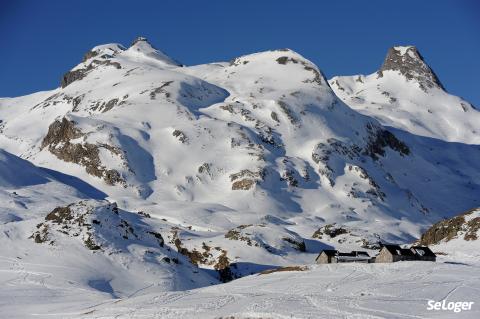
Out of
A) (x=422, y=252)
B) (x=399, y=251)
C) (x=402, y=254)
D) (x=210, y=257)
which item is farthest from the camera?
(x=210, y=257)

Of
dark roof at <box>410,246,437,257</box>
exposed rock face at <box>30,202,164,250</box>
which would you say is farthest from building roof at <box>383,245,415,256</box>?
exposed rock face at <box>30,202,164,250</box>

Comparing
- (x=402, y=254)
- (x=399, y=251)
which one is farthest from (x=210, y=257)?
(x=402, y=254)

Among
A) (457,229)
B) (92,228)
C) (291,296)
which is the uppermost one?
(92,228)

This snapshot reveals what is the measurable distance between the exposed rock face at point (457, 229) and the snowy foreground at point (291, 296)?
40399 mm

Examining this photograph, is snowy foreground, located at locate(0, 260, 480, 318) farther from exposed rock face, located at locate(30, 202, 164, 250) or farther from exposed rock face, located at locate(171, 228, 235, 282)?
exposed rock face, located at locate(171, 228, 235, 282)

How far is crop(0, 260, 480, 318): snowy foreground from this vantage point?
6475 centimetres

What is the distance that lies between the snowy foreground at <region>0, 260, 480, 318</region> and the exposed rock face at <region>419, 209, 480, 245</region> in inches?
1591

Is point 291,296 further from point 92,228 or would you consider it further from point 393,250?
point 92,228

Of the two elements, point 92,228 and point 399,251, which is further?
point 92,228

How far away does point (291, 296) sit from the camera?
238 feet

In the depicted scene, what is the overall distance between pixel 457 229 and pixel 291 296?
228 ft

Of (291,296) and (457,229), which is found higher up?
(457,229)

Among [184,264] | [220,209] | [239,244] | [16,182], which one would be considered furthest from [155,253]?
[16,182]

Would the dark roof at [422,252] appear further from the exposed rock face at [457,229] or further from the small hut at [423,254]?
the exposed rock face at [457,229]
